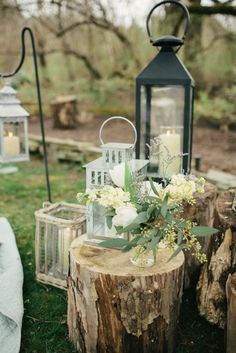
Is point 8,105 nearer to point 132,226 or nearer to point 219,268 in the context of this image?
point 132,226

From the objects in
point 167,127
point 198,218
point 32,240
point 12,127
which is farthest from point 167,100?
point 32,240

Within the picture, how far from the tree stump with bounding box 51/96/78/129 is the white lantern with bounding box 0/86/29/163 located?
468 cm

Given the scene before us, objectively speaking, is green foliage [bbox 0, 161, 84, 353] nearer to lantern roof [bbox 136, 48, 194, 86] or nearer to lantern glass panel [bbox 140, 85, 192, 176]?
lantern glass panel [bbox 140, 85, 192, 176]

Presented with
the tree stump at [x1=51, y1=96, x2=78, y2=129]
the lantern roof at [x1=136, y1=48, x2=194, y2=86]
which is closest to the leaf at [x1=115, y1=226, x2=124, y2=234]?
the lantern roof at [x1=136, y1=48, x2=194, y2=86]

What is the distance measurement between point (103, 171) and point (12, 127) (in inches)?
41.8

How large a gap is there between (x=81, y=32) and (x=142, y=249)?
7225 mm

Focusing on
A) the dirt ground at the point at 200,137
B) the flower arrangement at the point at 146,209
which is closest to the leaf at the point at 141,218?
the flower arrangement at the point at 146,209

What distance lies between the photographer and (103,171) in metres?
2.32

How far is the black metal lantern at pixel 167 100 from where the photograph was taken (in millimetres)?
2715

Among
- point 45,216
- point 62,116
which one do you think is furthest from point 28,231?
point 62,116

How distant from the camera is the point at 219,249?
2578mm

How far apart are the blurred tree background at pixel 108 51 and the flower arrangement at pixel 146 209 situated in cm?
441

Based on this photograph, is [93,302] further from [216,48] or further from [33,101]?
[33,101]

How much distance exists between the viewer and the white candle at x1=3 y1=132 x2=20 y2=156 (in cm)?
305
